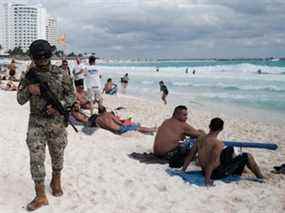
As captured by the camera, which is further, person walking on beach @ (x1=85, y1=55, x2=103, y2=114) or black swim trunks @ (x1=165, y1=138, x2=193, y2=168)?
→ person walking on beach @ (x1=85, y1=55, x2=103, y2=114)

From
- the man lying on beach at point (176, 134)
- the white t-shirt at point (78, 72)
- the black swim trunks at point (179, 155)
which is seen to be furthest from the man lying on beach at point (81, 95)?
the black swim trunks at point (179, 155)

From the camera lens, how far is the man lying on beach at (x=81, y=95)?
10.9 m

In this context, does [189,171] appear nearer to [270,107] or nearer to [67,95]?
[67,95]

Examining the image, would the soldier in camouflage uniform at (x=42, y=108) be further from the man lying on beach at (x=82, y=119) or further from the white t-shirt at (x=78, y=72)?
the white t-shirt at (x=78, y=72)

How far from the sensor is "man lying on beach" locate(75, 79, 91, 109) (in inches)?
428

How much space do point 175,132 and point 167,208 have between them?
74.4 inches

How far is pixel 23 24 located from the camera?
119 meters

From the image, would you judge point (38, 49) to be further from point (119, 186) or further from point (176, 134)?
point (176, 134)

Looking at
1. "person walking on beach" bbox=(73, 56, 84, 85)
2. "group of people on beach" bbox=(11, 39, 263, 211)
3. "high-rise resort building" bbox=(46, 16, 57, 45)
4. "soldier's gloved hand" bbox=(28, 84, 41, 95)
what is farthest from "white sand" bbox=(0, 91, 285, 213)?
"high-rise resort building" bbox=(46, 16, 57, 45)

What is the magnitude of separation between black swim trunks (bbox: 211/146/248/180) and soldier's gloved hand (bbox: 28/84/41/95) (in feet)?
8.87

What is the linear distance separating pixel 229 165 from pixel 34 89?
2.94m

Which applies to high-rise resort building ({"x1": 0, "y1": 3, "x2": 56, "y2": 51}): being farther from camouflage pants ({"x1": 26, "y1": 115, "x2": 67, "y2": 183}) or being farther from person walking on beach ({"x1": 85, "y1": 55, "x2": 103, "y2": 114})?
camouflage pants ({"x1": 26, "y1": 115, "x2": 67, "y2": 183})

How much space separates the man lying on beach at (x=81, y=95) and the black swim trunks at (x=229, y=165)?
610cm

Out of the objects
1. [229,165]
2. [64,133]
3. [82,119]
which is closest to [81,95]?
[82,119]
